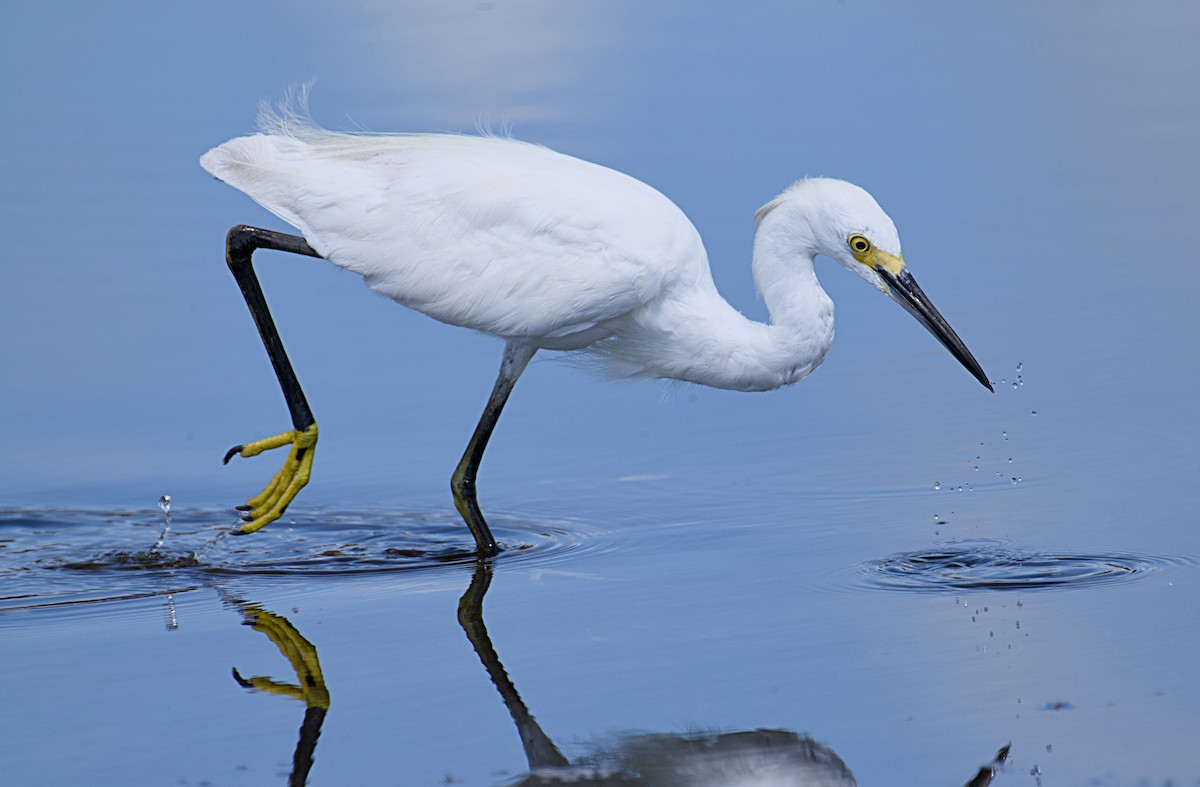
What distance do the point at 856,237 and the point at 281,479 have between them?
2138 millimetres

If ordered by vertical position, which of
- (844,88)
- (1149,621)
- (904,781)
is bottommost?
(904,781)

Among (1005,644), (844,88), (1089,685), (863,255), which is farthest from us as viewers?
(844,88)

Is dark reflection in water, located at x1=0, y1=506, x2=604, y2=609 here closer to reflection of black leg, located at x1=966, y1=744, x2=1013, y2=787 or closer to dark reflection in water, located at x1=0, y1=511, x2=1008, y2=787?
dark reflection in water, located at x1=0, y1=511, x2=1008, y2=787

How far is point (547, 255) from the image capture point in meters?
5.69

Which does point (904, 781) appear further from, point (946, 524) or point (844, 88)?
point (844, 88)

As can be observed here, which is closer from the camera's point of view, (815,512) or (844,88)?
(815,512)

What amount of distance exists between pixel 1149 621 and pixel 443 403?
10.8 ft

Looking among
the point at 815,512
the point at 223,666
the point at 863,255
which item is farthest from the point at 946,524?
the point at 223,666

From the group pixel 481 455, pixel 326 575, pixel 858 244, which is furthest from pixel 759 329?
pixel 326 575

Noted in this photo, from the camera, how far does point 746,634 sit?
15.9ft

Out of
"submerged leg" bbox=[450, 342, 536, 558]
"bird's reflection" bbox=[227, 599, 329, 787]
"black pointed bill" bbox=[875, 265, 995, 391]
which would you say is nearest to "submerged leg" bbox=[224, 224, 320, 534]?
"submerged leg" bbox=[450, 342, 536, 558]

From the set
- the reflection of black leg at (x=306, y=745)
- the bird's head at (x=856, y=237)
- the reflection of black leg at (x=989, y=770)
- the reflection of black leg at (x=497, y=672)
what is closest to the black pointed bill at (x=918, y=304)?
the bird's head at (x=856, y=237)

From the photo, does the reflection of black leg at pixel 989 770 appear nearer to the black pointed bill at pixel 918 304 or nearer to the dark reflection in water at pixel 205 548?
the black pointed bill at pixel 918 304

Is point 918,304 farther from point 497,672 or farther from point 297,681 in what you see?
point 297,681
